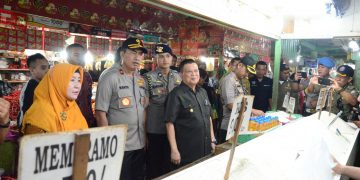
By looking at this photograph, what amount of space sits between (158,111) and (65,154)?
7.26ft

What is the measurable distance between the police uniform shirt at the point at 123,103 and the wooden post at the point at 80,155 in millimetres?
1729

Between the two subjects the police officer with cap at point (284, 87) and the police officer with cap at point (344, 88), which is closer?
the police officer with cap at point (344, 88)

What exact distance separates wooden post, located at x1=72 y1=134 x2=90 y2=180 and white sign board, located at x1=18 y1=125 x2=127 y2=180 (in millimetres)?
15

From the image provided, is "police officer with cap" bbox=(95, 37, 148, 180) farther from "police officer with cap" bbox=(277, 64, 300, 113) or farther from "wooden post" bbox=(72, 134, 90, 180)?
"police officer with cap" bbox=(277, 64, 300, 113)

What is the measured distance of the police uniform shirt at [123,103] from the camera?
2602 mm

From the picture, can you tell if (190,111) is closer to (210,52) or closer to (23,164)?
(23,164)

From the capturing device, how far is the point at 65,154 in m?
0.86

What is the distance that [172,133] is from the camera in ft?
8.73

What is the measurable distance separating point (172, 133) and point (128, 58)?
32.2 inches

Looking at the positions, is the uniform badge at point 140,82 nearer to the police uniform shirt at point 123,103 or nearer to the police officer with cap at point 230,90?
the police uniform shirt at point 123,103

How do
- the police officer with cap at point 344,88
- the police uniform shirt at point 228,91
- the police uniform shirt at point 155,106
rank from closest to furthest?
1. the police uniform shirt at point 155,106
2. the police uniform shirt at point 228,91
3. the police officer with cap at point 344,88

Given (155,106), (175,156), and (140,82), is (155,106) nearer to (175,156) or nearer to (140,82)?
(140,82)

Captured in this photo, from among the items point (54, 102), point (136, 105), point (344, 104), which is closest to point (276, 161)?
point (136, 105)

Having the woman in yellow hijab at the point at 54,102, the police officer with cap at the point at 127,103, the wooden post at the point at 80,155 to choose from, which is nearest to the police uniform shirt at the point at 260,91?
the police officer with cap at the point at 127,103
